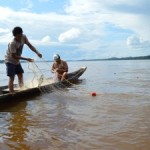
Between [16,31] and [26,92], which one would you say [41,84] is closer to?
[26,92]

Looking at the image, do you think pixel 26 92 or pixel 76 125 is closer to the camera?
pixel 76 125

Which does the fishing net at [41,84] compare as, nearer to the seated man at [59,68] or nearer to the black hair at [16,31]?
the seated man at [59,68]

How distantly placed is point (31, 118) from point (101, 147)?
2.68m

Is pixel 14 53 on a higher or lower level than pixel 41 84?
higher

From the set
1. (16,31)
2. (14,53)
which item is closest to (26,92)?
(14,53)

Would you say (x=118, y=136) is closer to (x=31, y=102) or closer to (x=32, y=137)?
(x=32, y=137)

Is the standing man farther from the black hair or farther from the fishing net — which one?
the fishing net

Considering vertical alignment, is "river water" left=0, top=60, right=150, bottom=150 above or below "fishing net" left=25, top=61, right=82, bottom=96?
below

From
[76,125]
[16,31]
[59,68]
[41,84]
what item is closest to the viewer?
[76,125]

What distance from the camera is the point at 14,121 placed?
6.95m

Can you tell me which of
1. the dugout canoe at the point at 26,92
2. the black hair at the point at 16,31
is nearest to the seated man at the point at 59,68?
the dugout canoe at the point at 26,92

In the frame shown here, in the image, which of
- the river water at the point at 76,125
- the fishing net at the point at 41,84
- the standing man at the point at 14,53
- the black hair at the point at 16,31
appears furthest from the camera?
the fishing net at the point at 41,84

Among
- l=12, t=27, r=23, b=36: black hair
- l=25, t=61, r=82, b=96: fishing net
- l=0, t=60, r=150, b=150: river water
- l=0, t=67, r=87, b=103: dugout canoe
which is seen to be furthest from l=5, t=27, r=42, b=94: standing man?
l=25, t=61, r=82, b=96: fishing net

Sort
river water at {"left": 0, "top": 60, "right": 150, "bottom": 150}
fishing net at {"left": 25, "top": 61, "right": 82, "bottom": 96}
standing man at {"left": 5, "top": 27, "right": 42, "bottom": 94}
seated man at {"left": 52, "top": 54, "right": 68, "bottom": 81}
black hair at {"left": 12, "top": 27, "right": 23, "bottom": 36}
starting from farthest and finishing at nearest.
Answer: seated man at {"left": 52, "top": 54, "right": 68, "bottom": 81} < fishing net at {"left": 25, "top": 61, "right": 82, "bottom": 96} < standing man at {"left": 5, "top": 27, "right": 42, "bottom": 94} < black hair at {"left": 12, "top": 27, "right": 23, "bottom": 36} < river water at {"left": 0, "top": 60, "right": 150, "bottom": 150}
